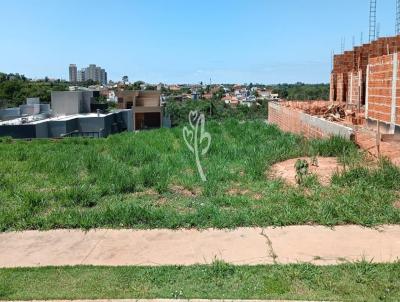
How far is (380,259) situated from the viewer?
4.11 metres

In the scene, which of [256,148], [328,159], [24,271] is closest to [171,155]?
[256,148]

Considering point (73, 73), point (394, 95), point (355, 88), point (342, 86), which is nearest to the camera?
point (394, 95)

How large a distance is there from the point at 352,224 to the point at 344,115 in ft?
33.3

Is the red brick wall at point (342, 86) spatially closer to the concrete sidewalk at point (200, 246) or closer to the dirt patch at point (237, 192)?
the dirt patch at point (237, 192)

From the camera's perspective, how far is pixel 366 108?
12.2 meters

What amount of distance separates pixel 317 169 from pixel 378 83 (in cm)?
441

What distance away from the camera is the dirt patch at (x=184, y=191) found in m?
6.76

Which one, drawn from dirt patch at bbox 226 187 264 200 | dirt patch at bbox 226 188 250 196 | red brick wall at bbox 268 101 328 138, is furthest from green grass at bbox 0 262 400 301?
red brick wall at bbox 268 101 328 138

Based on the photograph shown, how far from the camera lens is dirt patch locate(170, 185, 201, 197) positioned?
6.76 m

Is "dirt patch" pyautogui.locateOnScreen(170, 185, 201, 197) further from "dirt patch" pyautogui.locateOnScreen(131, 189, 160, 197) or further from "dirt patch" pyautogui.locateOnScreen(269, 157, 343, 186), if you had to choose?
"dirt patch" pyautogui.locateOnScreen(269, 157, 343, 186)

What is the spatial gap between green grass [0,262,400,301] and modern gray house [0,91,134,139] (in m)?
30.1

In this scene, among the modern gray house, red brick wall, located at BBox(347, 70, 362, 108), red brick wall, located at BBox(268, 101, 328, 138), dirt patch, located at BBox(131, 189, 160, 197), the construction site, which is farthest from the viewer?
the modern gray house

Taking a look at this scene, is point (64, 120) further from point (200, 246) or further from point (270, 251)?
point (270, 251)

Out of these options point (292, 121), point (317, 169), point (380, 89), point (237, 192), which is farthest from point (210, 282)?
point (292, 121)
